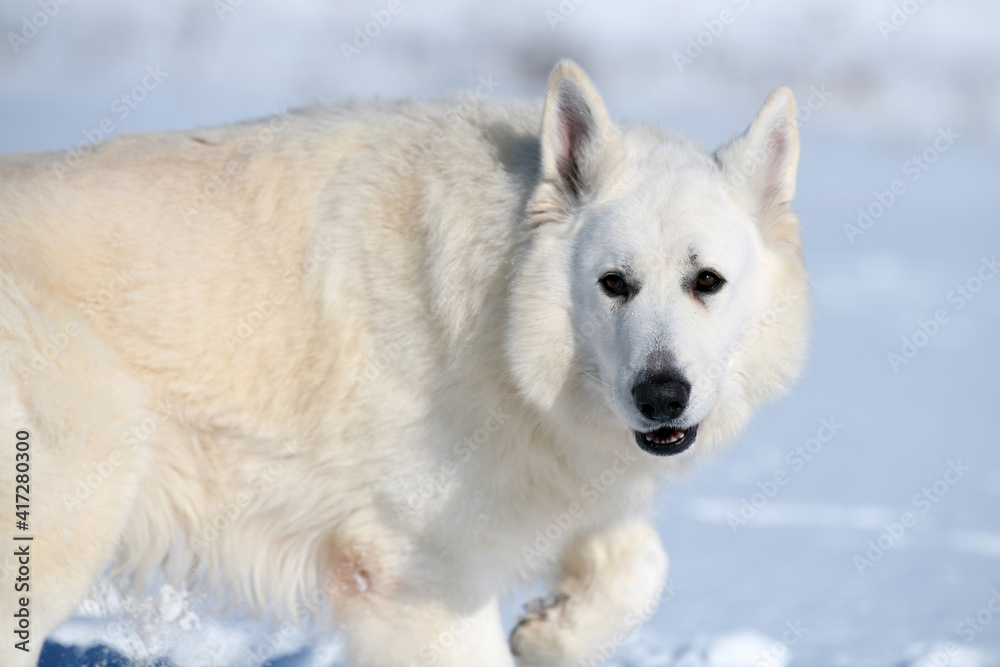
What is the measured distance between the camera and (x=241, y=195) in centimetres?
360

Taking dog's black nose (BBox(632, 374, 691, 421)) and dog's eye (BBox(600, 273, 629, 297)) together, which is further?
dog's eye (BBox(600, 273, 629, 297))

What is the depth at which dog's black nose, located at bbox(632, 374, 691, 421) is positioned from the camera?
2.98 metres

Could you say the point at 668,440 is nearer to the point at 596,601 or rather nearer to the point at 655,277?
the point at 655,277

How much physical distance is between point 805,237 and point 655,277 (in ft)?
46.5

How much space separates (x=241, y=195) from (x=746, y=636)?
11.7 feet

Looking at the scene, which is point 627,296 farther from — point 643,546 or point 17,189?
point 17,189

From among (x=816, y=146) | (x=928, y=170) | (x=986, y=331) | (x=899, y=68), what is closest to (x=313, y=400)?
(x=986, y=331)

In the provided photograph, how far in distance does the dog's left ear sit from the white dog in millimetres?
11

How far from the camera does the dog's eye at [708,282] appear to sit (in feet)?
10.5

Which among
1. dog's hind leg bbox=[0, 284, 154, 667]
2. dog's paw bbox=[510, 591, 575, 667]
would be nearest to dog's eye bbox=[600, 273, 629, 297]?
dog's paw bbox=[510, 591, 575, 667]

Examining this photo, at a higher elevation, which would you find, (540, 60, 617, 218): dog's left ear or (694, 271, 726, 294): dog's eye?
(540, 60, 617, 218): dog's left ear

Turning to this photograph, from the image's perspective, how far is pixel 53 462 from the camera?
323cm

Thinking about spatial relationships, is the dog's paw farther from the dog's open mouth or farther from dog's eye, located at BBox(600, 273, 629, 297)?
dog's eye, located at BBox(600, 273, 629, 297)

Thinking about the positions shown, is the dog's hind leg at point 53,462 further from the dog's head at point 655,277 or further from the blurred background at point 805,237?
the dog's head at point 655,277
